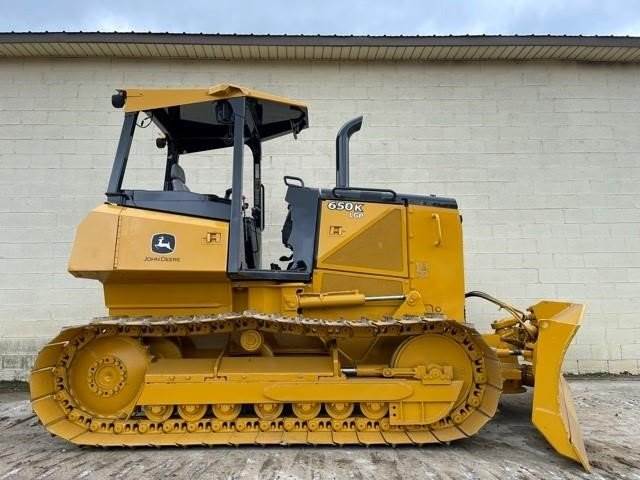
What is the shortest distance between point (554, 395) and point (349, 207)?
2347 millimetres

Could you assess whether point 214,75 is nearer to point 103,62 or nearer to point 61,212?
point 103,62

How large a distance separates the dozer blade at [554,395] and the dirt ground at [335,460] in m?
0.16

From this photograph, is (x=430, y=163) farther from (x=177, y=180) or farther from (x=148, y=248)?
(x=148, y=248)

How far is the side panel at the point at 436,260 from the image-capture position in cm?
479

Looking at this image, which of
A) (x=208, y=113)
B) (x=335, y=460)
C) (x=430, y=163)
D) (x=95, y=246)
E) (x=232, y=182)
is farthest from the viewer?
(x=430, y=163)

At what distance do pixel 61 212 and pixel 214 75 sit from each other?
3.50m

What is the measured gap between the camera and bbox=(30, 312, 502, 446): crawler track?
418 cm

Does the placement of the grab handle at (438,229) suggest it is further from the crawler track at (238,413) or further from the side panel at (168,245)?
the side panel at (168,245)

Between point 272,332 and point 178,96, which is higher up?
point 178,96

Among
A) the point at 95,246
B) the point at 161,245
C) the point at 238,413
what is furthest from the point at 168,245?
the point at 238,413

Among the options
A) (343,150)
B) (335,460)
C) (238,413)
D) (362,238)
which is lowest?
(335,460)

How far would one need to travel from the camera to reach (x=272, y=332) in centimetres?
467

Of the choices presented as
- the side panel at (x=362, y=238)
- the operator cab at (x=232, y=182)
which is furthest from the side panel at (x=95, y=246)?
the side panel at (x=362, y=238)

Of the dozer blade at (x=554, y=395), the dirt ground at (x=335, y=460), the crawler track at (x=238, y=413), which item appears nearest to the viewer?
the dirt ground at (x=335, y=460)
